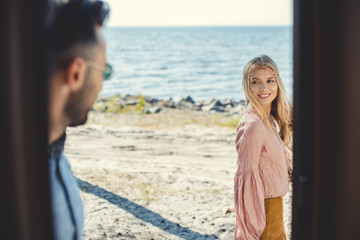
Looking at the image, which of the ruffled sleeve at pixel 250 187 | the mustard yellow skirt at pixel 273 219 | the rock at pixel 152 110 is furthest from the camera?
the rock at pixel 152 110

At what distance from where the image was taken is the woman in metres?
2.95

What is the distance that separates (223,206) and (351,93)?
4618 mm

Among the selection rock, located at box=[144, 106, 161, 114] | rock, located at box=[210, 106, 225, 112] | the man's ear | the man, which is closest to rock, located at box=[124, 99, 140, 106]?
rock, located at box=[144, 106, 161, 114]

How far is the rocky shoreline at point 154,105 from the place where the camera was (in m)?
13.4

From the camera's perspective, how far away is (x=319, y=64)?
1.20 meters

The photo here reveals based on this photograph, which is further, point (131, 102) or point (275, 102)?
point (131, 102)

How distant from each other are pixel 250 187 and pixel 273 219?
1.12ft

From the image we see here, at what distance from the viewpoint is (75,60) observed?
1.42 meters

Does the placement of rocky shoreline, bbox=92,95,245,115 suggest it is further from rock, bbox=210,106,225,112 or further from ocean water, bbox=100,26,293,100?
ocean water, bbox=100,26,293,100

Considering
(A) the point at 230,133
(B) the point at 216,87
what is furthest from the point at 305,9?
(B) the point at 216,87

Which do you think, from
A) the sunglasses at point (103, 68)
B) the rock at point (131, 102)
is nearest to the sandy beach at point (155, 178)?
the sunglasses at point (103, 68)

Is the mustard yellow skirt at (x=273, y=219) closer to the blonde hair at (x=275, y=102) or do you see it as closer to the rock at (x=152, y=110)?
the blonde hair at (x=275, y=102)

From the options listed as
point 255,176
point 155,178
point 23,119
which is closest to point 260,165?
point 255,176

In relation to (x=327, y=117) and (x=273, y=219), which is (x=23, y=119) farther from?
(x=273, y=219)
